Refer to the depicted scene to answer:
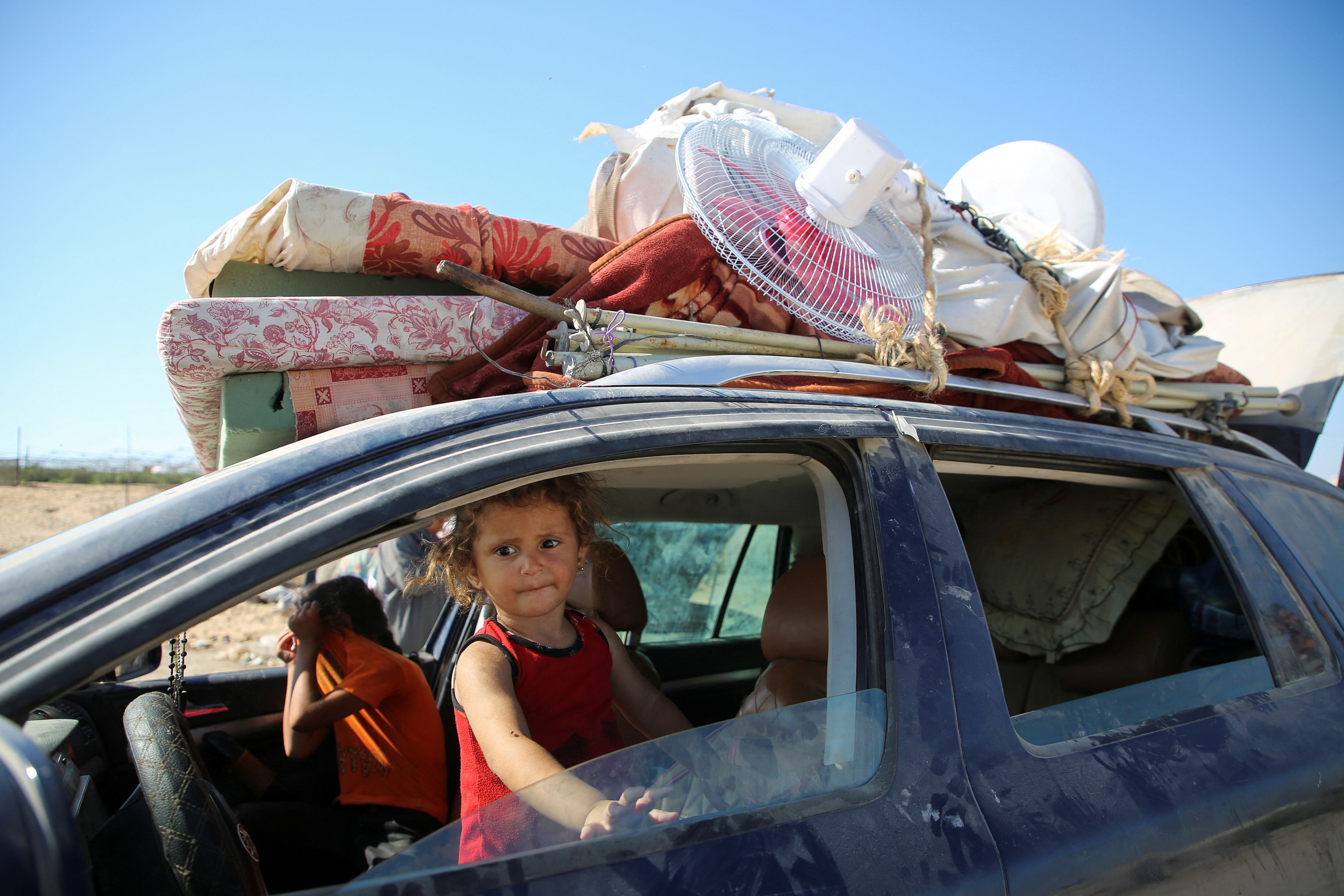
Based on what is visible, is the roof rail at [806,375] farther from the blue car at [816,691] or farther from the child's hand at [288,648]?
the child's hand at [288,648]

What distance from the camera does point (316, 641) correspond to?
260cm

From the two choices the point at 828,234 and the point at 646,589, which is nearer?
the point at 828,234

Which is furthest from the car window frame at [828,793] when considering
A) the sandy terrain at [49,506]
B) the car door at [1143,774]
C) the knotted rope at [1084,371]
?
the sandy terrain at [49,506]

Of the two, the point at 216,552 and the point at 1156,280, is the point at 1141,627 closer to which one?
the point at 1156,280

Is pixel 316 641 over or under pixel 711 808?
under

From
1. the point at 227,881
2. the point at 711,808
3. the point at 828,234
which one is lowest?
the point at 227,881

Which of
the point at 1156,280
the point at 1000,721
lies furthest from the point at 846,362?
the point at 1156,280

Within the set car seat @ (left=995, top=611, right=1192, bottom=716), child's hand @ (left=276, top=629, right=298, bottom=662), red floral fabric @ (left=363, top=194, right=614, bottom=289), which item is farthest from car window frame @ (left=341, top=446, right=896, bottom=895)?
child's hand @ (left=276, top=629, right=298, bottom=662)

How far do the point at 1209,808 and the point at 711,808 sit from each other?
34.4 inches

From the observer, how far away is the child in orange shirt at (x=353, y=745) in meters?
1.95

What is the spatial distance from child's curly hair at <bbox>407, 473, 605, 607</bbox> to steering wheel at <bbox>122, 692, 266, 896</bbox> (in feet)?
1.90

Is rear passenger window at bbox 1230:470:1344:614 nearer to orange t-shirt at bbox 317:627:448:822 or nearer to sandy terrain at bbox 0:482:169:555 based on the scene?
orange t-shirt at bbox 317:627:448:822

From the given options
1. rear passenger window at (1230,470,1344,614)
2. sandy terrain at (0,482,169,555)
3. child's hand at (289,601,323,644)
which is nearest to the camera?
rear passenger window at (1230,470,1344,614)

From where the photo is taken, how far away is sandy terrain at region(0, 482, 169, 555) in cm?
1780
